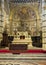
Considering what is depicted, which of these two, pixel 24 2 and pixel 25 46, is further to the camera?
pixel 24 2

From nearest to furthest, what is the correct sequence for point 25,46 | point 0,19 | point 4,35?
point 25,46 → point 0,19 → point 4,35

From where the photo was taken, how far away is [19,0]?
2889cm

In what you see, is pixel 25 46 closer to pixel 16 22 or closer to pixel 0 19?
pixel 0 19

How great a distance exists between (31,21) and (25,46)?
1667 cm

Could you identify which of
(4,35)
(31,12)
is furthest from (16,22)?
(4,35)

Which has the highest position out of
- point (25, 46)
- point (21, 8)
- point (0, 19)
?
point (21, 8)

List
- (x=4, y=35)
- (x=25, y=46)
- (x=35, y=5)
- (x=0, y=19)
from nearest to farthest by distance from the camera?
(x=25, y=46) < (x=0, y=19) < (x=4, y=35) < (x=35, y=5)

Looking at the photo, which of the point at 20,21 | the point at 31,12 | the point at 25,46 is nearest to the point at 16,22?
the point at 20,21

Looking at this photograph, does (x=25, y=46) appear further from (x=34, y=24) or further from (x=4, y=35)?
(x=34, y=24)

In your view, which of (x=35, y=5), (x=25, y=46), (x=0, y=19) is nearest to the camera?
(x=25, y=46)

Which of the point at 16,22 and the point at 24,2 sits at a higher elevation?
the point at 24,2

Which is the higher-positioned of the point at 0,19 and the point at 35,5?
the point at 35,5

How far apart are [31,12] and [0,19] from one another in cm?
1375

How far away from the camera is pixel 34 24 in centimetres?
2875
